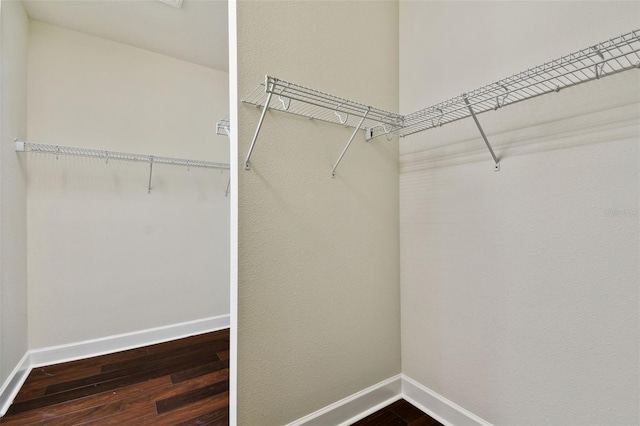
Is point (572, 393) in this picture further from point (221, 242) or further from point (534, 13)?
point (221, 242)

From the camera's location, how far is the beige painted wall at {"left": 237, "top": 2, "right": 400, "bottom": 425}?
1152 millimetres

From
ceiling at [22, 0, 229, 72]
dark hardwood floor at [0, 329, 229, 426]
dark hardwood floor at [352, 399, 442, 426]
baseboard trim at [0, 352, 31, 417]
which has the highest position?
ceiling at [22, 0, 229, 72]

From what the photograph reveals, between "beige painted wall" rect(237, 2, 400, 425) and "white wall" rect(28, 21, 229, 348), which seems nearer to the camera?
"beige painted wall" rect(237, 2, 400, 425)

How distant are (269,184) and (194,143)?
173 cm

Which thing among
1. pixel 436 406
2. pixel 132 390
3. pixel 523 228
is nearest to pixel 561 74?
pixel 523 228

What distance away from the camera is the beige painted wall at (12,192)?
1.57m

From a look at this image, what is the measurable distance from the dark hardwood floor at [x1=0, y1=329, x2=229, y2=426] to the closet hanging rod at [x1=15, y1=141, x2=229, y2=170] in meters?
1.52

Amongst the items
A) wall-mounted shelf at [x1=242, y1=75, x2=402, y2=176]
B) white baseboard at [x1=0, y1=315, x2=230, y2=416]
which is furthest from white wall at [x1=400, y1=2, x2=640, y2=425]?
white baseboard at [x1=0, y1=315, x2=230, y2=416]

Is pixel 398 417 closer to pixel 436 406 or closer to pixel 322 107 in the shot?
pixel 436 406

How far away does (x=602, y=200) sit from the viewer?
3.15 ft

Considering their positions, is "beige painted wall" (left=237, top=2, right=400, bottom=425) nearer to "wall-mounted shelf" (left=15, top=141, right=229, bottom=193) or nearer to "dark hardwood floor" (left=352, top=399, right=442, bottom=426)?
"dark hardwood floor" (left=352, top=399, right=442, bottom=426)

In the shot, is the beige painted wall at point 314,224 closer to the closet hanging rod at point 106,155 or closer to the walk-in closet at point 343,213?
the walk-in closet at point 343,213

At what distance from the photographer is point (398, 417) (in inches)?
56.6

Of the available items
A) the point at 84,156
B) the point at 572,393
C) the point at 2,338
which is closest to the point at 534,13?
the point at 572,393
